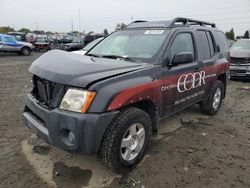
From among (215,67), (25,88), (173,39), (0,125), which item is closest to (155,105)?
(173,39)

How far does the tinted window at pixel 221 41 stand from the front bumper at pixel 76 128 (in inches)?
151

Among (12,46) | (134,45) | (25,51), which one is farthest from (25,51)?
(134,45)

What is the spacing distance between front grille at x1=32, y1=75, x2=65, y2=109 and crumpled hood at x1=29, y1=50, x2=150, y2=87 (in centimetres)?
10

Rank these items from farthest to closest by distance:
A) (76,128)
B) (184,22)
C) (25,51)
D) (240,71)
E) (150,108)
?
(25,51) < (240,71) < (184,22) < (150,108) < (76,128)

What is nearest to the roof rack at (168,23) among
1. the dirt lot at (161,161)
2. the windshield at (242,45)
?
the dirt lot at (161,161)

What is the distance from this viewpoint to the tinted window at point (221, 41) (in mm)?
6121

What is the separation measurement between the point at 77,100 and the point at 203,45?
320 cm

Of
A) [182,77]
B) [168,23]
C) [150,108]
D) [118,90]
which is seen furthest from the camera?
[168,23]

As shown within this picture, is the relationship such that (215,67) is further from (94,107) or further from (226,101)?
(94,107)

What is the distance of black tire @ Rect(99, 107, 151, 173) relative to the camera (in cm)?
324

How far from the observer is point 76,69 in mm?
3311

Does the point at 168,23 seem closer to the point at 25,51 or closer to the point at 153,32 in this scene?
the point at 153,32

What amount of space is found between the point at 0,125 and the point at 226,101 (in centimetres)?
561

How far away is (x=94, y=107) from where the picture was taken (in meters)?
3.05
